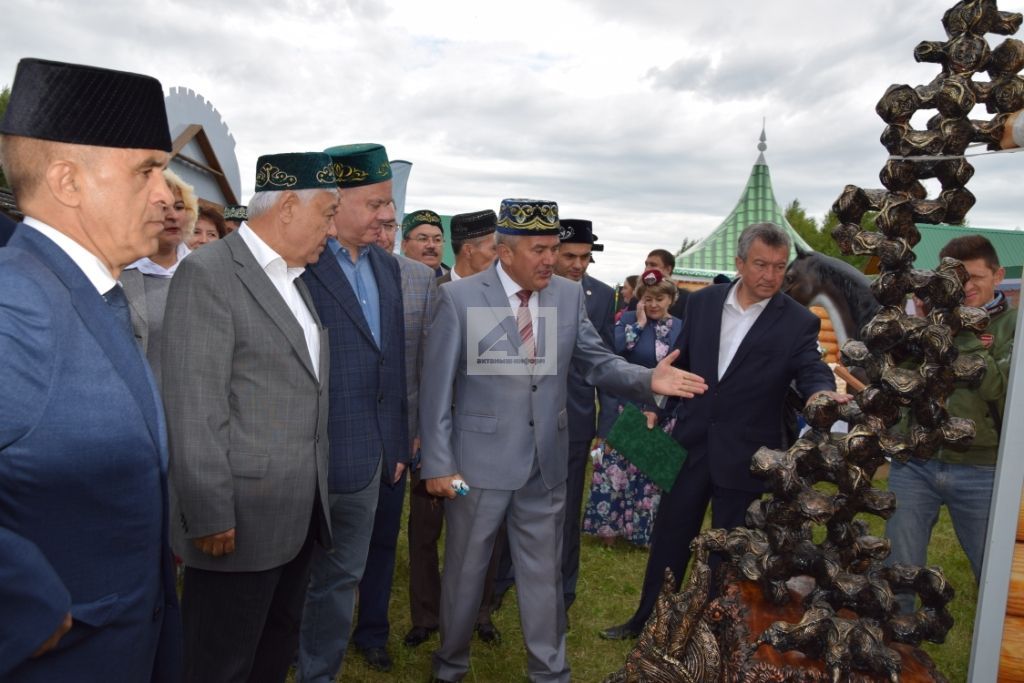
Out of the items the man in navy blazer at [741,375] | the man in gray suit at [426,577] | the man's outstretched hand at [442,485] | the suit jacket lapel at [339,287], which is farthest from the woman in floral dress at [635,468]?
the suit jacket lapel at [339,287]

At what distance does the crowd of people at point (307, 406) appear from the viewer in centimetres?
139

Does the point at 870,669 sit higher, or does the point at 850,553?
the point at 850,553

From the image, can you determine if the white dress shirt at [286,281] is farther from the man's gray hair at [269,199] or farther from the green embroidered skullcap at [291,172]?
the green embroidered skullcap at [291,172]

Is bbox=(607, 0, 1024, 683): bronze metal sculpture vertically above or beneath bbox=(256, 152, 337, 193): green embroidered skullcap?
beneath

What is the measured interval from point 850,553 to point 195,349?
1.86 m

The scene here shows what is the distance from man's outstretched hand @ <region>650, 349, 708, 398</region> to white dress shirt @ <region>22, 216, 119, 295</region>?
2.16 meters

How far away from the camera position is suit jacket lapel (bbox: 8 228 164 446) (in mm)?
1394

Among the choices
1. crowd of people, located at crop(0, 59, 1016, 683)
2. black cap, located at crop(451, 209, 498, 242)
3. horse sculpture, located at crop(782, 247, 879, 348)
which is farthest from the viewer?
horse sculpture, located at crop(782, 247, 879, 348)

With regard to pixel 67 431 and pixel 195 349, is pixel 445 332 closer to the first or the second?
pixel 195 349

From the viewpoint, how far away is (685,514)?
3.93 m

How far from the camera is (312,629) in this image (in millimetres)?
3238

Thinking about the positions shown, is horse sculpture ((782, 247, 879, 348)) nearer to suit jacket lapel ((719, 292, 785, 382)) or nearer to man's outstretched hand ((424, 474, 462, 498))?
suit jacket lapel ((719, 292, 785, 382))

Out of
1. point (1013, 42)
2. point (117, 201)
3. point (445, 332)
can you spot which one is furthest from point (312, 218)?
point (1013, 42)

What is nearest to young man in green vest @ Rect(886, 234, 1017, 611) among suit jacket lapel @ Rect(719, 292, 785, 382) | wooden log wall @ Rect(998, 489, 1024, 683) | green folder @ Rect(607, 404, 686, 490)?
suit jacket lapel @ Rect(719, 292, 785, 382)
